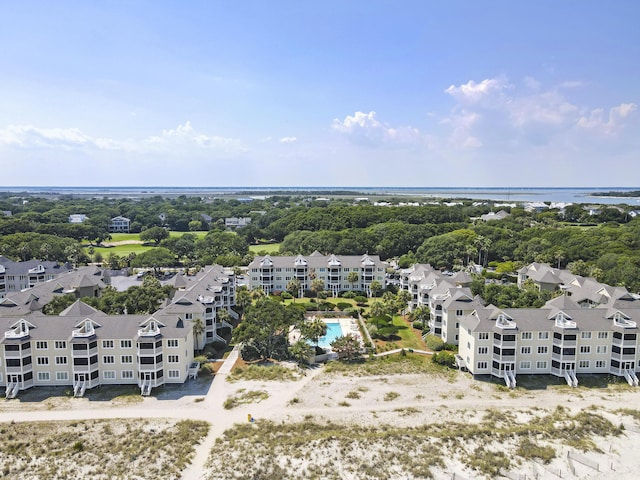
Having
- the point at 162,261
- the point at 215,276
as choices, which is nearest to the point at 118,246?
the point at 162,261

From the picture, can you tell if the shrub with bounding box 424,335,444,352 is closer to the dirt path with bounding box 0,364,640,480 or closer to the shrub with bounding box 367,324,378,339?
the shrub with bounding box 367,324,378,339

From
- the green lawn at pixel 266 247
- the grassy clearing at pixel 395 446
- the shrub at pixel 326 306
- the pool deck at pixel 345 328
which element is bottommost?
the pool deck at pixel 345 328

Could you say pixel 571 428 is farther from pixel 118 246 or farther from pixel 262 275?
pixel 118 246

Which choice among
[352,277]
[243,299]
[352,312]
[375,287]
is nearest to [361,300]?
[375,287]

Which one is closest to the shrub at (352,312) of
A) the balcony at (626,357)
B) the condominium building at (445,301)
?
the condominium building at (445,301)

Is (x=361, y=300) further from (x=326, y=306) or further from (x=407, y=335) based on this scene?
(x=407, y=335)

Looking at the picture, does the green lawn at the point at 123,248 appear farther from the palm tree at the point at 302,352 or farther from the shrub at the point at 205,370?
the palm tree at the point at 302,352
